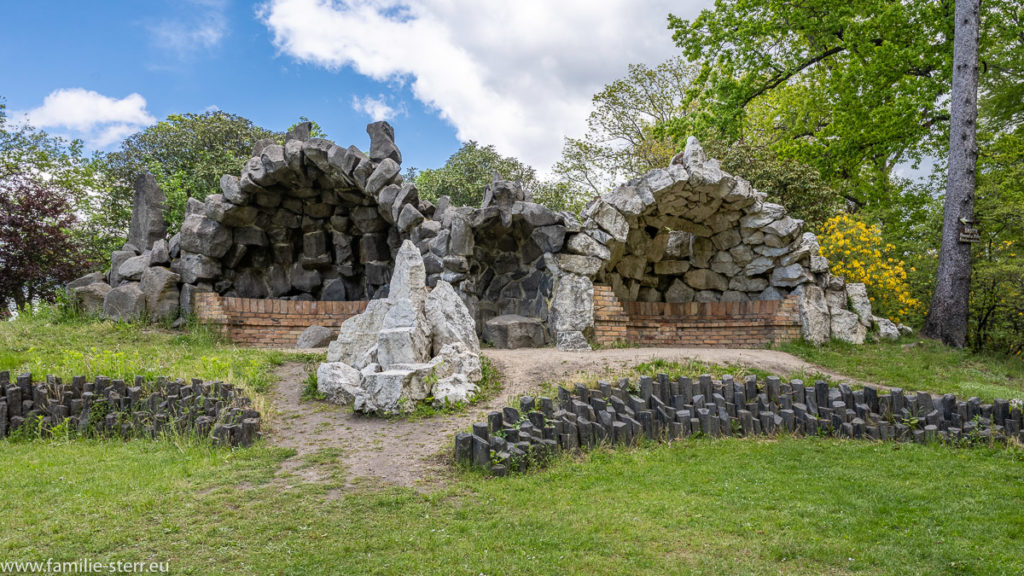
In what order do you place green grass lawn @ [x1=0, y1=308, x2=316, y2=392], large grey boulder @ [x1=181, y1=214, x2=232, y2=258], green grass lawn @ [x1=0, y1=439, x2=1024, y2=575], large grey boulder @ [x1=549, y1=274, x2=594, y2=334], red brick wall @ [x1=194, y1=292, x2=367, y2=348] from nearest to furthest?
green grass lawn @ [x1=0, y1=439, x2=1024, y2=575] → green grass lawn @ [x1=0, y1=308, x2=316, y2=392] → large grey boulder @ [x1=549, y1=274, x2=594, y2=334] → red brick wall @ [x1=194, y1=292, x2=367, y2=348] → large grey boulder @ [x1=181, y1=214, x2=232, y2=258]

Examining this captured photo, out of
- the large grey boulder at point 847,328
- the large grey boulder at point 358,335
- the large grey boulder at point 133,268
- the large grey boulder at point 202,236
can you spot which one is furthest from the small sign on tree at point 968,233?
the large grey boulder at point 133,268

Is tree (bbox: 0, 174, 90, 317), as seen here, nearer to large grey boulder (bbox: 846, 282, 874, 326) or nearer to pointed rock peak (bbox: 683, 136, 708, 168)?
pointed rock peak (bbox: 683, 136, 708, 168)

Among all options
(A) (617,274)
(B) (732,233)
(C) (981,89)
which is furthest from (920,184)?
(A) (617,274)

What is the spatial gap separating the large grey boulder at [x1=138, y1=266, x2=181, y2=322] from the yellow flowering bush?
1322 centimetres

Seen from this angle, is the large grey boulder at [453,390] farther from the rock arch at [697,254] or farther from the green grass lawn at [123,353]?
the rock arch at [697,254]

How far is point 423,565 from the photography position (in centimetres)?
328

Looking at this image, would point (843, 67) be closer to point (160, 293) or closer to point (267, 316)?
point (267, 316)

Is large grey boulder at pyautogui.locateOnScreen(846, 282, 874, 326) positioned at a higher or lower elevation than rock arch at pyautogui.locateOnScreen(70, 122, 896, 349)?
lower

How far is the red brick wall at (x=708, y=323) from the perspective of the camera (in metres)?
11.2

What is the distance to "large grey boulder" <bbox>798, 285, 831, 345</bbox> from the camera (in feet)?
35.7

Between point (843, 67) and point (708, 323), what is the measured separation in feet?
26.5

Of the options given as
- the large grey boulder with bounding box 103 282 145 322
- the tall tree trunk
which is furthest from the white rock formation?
the tall tree trunk

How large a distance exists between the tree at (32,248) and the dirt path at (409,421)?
908cm

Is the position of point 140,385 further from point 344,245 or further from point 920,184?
point 920,184
